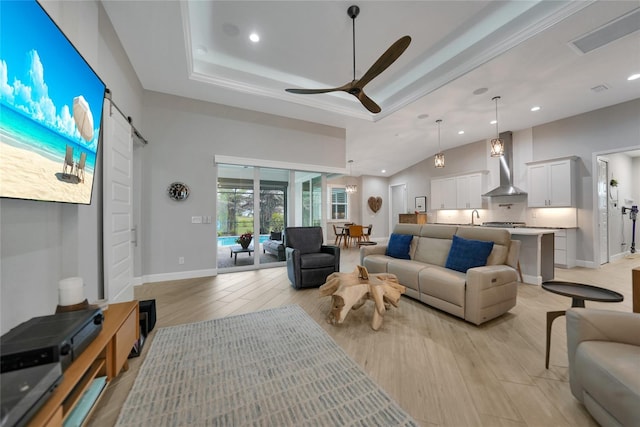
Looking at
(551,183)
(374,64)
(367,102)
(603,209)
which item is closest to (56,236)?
(374,64)

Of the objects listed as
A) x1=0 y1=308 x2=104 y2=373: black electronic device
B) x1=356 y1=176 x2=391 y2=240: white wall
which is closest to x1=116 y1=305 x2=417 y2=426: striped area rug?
x1=0 y1=308 x2=104 y2=373: black electronic device

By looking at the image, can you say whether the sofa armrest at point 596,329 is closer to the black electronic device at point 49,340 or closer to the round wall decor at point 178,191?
the black electronic device at point 49,340

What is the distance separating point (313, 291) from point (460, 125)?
4951 mm

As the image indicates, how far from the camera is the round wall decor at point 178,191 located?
4.02 metres

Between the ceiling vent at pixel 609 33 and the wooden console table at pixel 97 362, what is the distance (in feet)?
16.8

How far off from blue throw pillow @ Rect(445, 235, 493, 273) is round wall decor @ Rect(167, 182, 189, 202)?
4249 mm

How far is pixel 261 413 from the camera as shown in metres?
1.34

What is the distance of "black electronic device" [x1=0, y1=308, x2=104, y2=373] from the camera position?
924 millimetres

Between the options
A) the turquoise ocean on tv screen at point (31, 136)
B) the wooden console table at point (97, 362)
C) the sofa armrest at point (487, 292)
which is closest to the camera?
the wooden console table at point (97, 362)

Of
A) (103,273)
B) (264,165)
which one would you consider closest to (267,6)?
(264,165)

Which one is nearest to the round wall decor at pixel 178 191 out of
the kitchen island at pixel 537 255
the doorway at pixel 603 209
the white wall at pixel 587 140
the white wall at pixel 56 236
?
the white wall at pixel 56 236

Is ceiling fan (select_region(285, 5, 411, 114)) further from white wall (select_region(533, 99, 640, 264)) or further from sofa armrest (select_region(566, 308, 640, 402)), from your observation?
white wall (select_region(533, 99, 640, 264))

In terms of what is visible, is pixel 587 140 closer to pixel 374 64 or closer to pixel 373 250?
Answer: pixel 373 250

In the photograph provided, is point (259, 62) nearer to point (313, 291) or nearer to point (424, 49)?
point (424, 49)
